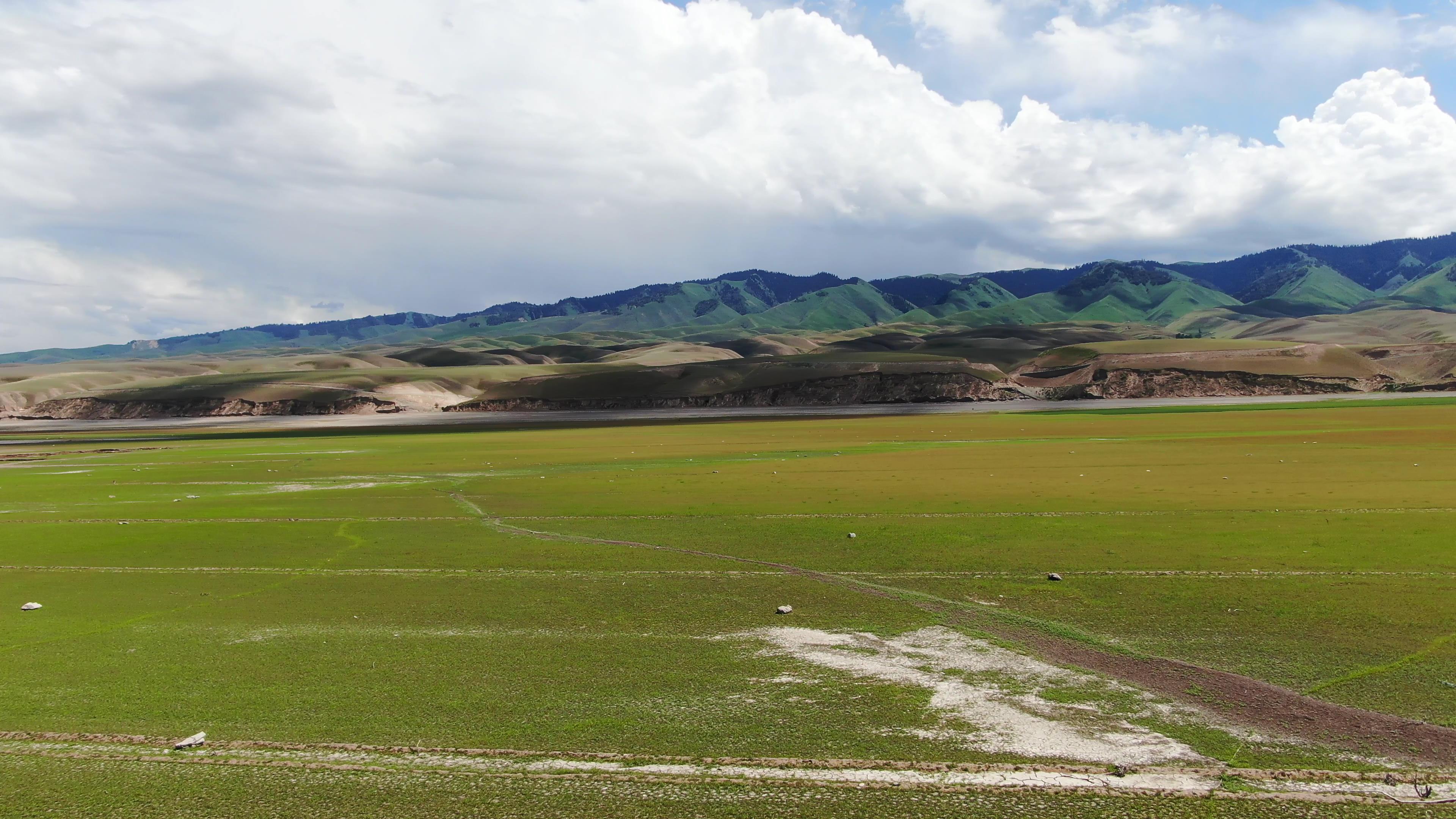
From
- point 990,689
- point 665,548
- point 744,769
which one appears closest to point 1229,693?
point 990,689

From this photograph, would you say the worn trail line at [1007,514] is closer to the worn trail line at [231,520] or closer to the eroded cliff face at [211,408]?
the worn trail line at [231,520]

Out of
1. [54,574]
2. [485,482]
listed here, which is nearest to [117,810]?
[54,574]

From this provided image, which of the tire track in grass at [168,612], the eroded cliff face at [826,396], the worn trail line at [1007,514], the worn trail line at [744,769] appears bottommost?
the worn trail line at [1007,514]

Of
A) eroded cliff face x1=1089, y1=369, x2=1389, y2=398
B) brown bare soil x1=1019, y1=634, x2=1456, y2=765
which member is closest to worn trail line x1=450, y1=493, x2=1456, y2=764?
brown bare soil x1=1019, y1=634, x2=1456, y2=765

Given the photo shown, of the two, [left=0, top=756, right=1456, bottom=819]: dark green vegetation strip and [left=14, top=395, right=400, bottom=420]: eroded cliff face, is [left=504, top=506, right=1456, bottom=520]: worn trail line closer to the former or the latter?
[left=0, top=756, right=1456, bottom=819]: dark green vegetation strip

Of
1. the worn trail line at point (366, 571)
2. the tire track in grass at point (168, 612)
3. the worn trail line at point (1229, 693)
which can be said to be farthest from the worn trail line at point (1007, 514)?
the worn trail line at point (1229, 693)

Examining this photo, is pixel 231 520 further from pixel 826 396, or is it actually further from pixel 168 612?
pixel 826 396
